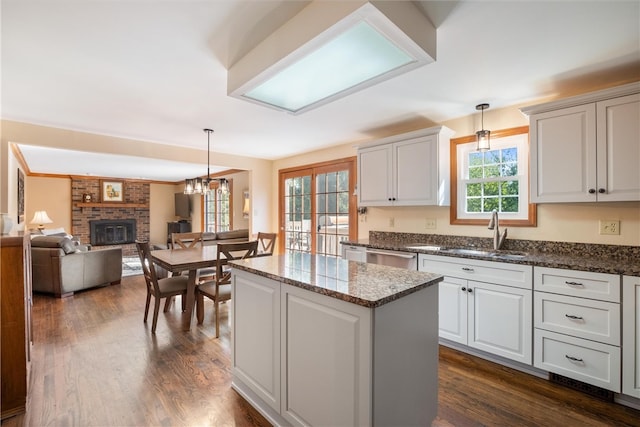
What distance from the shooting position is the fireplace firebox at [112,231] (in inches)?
324

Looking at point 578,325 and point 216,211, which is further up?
point 216,211

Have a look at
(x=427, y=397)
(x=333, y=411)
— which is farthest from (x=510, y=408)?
(x=333, y=411)

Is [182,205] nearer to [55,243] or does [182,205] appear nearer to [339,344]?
[55,243]

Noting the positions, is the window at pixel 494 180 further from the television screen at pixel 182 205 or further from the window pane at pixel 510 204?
the television screen at pixel 182 205

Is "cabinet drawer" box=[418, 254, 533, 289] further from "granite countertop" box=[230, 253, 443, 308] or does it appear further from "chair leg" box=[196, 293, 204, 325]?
"chair leg" box=[196, 293, 204, 325]

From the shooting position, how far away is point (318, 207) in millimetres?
4766

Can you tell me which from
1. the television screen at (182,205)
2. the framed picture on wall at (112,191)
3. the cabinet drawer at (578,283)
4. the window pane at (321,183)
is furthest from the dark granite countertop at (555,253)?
the framed picture on wall at (112,191)

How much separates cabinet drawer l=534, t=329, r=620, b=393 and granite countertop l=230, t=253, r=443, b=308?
4.18 feet

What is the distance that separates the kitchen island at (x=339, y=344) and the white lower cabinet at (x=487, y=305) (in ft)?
3.60

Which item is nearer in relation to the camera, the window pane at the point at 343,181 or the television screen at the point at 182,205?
the window pane at the point at 343,181

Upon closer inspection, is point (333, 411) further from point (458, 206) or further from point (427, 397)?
point (458, 206)

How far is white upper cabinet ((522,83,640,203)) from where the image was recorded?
80.7 inches

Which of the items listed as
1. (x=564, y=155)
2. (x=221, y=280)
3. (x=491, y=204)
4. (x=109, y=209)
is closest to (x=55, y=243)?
(x=221, y=280)

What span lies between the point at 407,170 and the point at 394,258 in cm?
100
